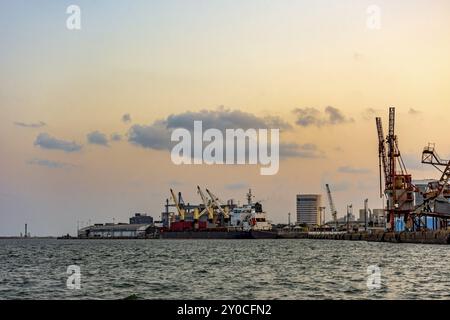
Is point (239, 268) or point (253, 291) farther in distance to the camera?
point (239, 268)

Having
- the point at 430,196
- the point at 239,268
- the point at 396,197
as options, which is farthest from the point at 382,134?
the point at 239,268

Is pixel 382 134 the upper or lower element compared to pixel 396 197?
upper

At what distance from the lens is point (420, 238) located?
12750 centimetres

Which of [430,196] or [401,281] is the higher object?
[430,196]

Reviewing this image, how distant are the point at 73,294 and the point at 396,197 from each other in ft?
399

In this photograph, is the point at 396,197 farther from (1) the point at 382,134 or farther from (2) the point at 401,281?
(2) the point at 401,281

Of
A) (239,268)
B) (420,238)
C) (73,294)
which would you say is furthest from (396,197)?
(73,294)
